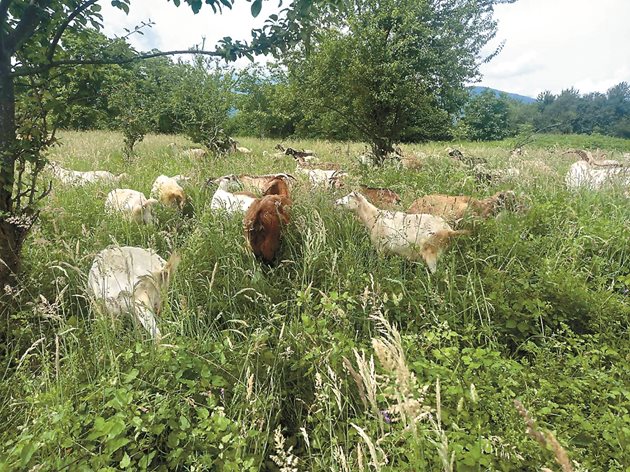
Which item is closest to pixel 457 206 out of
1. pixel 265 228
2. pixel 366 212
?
pixel 366 212

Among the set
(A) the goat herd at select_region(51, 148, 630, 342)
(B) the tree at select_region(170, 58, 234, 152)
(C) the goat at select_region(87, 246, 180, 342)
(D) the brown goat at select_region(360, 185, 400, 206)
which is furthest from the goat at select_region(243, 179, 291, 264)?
(B) the tree at select_region(170, 58, 234, 152)

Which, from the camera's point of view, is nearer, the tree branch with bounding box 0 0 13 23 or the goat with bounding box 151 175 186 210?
the tree branch with bounding box 0 0 13 23

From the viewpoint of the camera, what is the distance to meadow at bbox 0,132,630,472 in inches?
50.9

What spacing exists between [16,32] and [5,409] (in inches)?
75.1

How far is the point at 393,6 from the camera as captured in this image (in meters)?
9.15

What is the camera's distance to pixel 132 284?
2.25 metres

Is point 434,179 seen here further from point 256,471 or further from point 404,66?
point 404,66

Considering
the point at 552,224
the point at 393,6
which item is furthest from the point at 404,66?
the point at 552,224

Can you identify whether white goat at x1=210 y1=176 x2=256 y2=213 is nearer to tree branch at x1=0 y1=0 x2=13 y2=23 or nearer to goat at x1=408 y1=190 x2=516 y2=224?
goat at x1=408 y1=190 x2=516 y2=224

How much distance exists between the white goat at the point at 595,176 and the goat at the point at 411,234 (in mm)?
2550

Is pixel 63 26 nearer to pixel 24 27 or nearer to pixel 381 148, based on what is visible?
pixel 24 27

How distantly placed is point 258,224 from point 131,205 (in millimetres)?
1623

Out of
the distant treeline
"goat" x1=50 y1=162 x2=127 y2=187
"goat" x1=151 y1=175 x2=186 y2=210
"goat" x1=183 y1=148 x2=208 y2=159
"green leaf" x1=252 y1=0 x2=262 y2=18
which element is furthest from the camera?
"goat" x1=183 y1=148 x2=208 y2=159

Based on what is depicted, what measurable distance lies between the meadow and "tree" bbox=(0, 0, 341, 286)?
21 centimetres
